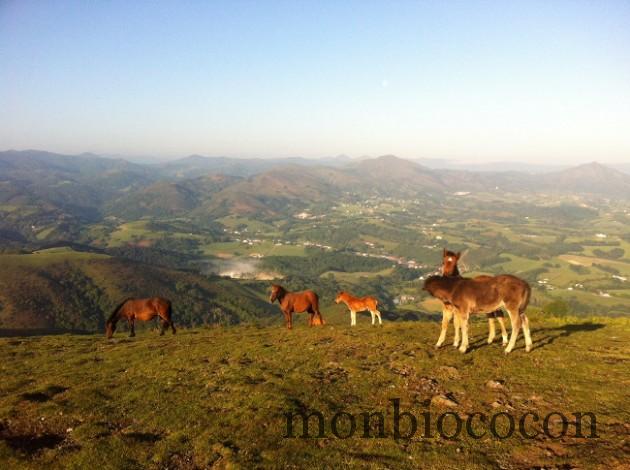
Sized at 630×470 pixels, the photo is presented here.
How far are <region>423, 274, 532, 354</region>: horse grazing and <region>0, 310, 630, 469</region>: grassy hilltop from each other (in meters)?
1.59

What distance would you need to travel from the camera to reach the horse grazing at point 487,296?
14820mm

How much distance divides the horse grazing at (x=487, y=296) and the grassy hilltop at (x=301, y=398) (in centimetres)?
159

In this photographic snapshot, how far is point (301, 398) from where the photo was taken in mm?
11977

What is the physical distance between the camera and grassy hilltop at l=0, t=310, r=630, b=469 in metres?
8.98

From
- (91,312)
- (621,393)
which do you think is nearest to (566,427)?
(621,393)

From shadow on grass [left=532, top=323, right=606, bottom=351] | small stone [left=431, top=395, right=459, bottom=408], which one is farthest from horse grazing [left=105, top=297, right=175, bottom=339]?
shadow on grass [left=532, top=323, right=606, bottom=351]

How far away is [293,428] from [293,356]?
244 inches

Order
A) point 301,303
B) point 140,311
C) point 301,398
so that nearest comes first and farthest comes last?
1. point 301,398
2. point 301,303
3. point 140,311

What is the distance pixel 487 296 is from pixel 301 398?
860 cm

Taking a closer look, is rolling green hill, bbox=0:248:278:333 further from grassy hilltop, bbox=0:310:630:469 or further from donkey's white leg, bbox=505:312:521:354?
donkey's white leg, bbox=505:312:521:354

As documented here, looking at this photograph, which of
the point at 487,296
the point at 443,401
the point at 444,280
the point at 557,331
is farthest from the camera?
the point at 557,331

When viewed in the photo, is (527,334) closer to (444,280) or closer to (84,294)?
(444,280)

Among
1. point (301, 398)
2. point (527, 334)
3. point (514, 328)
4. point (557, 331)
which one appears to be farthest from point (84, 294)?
point (527, 334)

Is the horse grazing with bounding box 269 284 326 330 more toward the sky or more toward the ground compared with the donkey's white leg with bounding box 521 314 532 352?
more toward the ground
